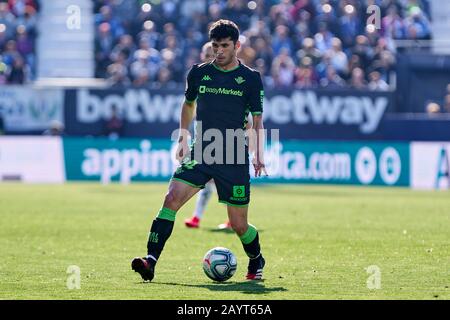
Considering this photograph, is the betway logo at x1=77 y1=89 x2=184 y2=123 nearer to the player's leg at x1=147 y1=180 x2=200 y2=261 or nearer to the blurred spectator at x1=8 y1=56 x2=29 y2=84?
the blurred spectator at x1=8 y1=56 x2=29 y2=84

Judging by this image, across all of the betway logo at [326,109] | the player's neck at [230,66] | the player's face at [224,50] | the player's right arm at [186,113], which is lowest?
the betway logo at [326,109]

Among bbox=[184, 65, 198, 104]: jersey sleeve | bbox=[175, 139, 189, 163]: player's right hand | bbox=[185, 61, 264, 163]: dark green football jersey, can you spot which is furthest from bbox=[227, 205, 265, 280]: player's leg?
bbox=[184, 65, 198, 104]: jersey sleeve

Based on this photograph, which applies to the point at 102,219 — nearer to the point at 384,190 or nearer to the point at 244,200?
the point at 244,200

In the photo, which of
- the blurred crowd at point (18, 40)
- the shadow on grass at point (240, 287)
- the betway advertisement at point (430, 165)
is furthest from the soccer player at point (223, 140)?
the blurred crowd at point (18, 40)

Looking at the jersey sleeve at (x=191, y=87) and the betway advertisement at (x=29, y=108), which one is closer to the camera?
the jersey sleeve at (x=191, y=87)

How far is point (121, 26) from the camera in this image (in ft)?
102

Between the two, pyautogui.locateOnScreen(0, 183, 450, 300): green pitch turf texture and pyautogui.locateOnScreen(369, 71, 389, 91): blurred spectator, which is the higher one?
pyautogui.locateOnScreen(369, 71, 389, 91): blurred spectator

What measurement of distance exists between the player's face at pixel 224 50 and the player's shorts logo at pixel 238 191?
46.8 inches

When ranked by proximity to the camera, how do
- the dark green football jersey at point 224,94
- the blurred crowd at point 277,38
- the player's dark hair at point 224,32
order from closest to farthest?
the player's dark hair at point 224,32 → the dark green football jersey at point 224,94 → the blurred crowd at point 277,38

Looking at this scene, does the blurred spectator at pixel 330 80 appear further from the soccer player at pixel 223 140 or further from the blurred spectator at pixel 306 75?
the soccer player at pixel 223 140

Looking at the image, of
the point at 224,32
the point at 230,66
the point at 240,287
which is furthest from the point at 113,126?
the point at 240,287

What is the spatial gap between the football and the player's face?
184 centimetres

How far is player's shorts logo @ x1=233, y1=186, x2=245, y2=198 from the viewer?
407 inches

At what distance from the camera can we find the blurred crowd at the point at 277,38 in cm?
2941
